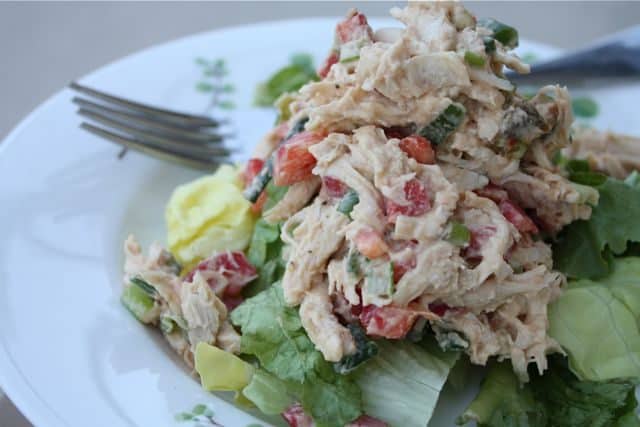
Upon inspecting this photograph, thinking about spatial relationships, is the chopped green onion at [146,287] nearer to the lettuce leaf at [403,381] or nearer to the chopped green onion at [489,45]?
the lettuce leaf at [403,381]

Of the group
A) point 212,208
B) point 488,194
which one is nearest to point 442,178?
point 488,194

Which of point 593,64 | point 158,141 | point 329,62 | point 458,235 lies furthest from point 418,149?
point 593,64

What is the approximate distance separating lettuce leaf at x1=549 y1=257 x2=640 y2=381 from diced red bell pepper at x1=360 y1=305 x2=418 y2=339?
65 centimetres

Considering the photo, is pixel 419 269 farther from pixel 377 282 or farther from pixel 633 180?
pixel 633 180

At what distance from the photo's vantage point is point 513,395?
2918 mm

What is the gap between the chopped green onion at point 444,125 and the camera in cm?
283

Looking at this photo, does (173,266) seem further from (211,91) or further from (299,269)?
(211,91)

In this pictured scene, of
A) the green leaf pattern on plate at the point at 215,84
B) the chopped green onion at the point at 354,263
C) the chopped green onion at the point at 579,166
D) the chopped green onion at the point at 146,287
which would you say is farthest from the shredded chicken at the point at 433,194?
the green leaf pattern on plate at the point at 215,84

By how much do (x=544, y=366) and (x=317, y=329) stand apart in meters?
0.79

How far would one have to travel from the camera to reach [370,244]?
2.62 meters

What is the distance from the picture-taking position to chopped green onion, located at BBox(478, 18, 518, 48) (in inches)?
119

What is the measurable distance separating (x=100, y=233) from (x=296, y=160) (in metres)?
0.97

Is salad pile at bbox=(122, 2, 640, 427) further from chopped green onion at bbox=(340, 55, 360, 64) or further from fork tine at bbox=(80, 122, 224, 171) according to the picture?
fork tine at bbox=(80, 122, 224, 171)

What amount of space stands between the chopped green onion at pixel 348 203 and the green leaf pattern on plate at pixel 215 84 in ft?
5.53
